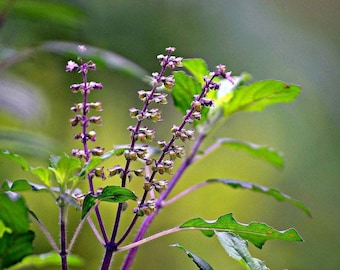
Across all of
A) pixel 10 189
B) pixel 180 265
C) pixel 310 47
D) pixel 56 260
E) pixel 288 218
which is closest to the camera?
pixel 10 189

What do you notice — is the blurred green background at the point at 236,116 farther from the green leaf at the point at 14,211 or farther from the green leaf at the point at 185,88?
the green leaf at the point at 14,211

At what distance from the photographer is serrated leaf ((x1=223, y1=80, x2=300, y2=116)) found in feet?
1.60

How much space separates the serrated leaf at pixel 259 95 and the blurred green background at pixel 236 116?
0.69m

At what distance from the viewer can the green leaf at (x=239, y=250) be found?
35 cm

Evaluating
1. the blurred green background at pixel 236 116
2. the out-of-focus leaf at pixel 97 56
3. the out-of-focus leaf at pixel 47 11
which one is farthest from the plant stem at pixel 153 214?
the blurred green background at pixel 236 116

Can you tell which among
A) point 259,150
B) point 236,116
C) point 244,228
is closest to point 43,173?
point 244,228

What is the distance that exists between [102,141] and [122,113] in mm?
93

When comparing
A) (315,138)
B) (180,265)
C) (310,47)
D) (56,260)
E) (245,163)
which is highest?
(310,47)

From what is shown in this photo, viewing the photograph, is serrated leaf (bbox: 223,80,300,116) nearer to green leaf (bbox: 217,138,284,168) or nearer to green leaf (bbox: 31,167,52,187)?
green leaf (bbox: 217,138,284,168)

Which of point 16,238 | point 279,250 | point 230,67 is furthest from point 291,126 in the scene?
point 16,238

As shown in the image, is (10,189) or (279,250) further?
(279,250)

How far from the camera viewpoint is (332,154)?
1.51 metres

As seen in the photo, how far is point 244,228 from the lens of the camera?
1.19 ft

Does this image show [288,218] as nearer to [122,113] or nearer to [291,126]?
[291,126]
